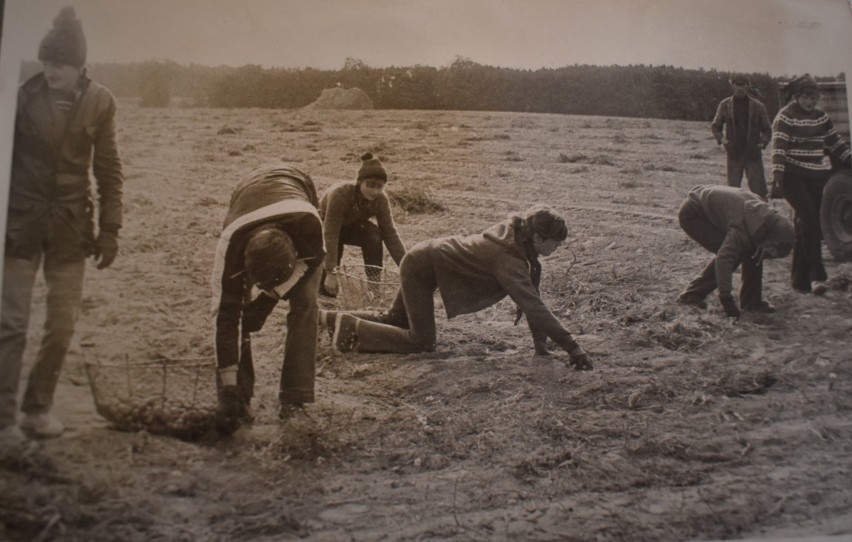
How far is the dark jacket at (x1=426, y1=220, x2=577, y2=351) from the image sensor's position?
152 inches

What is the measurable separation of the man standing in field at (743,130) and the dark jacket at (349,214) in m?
→ 2.03

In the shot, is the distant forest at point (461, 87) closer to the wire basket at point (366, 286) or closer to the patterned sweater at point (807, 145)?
the patterned sweater at point (807, 145)

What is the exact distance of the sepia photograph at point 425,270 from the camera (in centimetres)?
336

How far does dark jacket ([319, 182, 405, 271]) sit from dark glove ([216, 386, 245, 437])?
2.60 ft

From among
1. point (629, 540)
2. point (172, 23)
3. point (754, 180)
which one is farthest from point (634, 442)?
point (172, 23)

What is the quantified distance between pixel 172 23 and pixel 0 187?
3.79 feet

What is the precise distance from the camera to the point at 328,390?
3670mm

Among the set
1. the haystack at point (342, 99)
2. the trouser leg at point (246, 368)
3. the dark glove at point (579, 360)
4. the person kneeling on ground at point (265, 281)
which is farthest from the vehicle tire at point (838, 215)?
the trouser leg at point (246, 368)

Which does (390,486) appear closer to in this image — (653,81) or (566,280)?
(566,280)

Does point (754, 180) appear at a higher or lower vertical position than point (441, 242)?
higher

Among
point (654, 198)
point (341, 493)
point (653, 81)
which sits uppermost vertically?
point (653, 81)

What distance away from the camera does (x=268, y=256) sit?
3186 mm

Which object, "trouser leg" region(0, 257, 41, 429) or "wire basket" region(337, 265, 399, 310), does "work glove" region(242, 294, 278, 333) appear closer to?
"wire basket" region(337, 265, 399, 310)

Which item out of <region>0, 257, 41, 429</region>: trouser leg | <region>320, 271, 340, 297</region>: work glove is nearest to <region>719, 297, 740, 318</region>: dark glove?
<region>320, 271, 340, 297</region>: work glove
